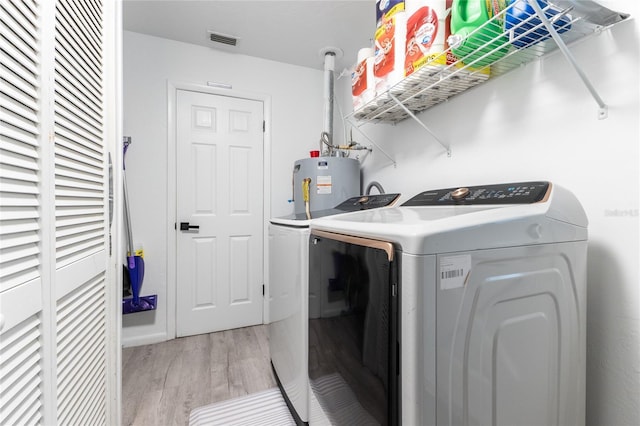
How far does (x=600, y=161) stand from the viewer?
0.90m

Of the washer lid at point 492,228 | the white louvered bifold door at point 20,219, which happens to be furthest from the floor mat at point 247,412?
the washer lid at point 492,228

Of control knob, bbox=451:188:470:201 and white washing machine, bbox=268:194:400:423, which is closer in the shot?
control knob, bbox=451:188:470:201

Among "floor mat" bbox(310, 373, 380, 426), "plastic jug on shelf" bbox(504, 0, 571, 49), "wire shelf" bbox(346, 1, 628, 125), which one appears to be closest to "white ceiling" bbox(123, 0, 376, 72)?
"wire shelf" bbox(346, 1, 628, 125)

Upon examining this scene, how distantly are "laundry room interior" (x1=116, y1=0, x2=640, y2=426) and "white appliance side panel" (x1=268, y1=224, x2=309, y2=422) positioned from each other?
265 mm

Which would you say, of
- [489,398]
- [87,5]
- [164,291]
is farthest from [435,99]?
[164,291]

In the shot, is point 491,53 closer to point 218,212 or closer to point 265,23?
point 265,23

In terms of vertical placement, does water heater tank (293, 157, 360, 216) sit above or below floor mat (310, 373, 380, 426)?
above

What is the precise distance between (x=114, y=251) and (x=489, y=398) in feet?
5.19

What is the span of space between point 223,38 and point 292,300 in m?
2.25

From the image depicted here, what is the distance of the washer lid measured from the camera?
→ 63 centimetres

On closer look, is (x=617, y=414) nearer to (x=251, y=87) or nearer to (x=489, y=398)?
(x=489, y=398)

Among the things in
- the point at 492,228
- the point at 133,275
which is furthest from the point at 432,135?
the point at 133,275

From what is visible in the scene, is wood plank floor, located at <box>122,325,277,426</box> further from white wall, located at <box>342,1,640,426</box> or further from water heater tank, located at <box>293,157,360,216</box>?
white wall, located at <box>342,1,640,426</box>

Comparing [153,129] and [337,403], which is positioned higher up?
[153,129]
